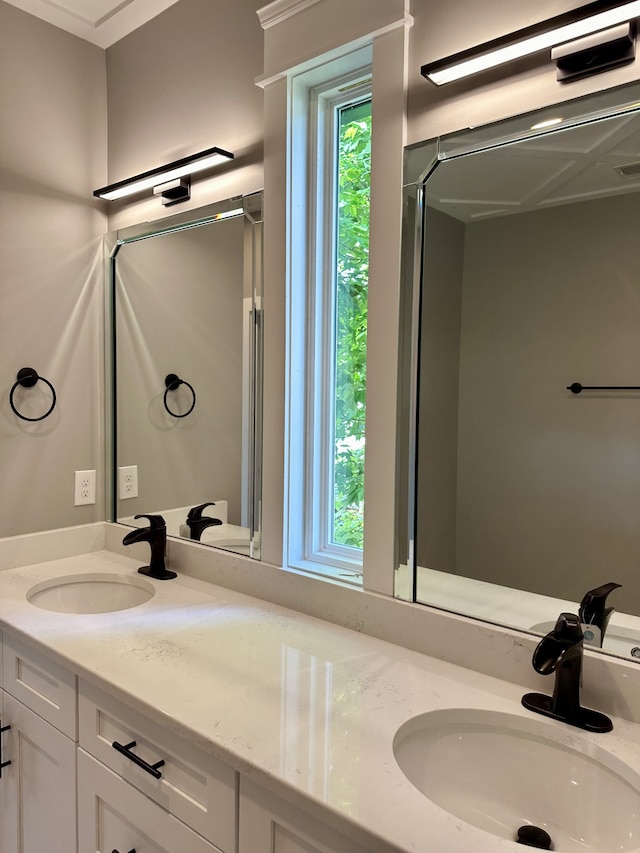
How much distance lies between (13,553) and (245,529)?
790 mm

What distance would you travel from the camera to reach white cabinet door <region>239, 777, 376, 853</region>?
2.84 feet

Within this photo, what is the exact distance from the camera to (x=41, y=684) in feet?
4.69

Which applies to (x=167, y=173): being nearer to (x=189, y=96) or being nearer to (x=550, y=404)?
(x=189, y=96)

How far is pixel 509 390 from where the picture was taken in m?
1.28

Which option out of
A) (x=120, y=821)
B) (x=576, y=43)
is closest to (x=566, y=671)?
(x=120, y=821)

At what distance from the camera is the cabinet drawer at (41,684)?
4.37 feet

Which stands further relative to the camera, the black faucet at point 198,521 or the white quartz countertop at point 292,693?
the black faucet at point 198,521

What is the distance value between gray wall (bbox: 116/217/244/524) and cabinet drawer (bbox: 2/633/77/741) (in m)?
0.62

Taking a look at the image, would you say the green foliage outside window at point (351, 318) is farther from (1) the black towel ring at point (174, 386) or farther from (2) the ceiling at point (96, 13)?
(2) the ceiling at point (96, 13)

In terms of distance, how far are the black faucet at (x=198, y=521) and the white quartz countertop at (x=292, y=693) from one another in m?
0.25

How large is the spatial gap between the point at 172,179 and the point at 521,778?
1.80 meters

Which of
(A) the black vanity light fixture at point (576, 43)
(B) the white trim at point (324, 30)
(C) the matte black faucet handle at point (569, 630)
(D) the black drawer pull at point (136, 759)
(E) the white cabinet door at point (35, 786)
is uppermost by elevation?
(B) the white trim at point (324, 30)

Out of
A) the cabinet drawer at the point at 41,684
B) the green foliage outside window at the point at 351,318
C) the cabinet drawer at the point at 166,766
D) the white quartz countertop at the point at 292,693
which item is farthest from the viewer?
the green foliage outside window at the point at 351,318

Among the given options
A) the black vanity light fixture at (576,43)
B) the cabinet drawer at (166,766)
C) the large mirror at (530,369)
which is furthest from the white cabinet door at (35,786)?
the black vanity light fixture at (576,43)
